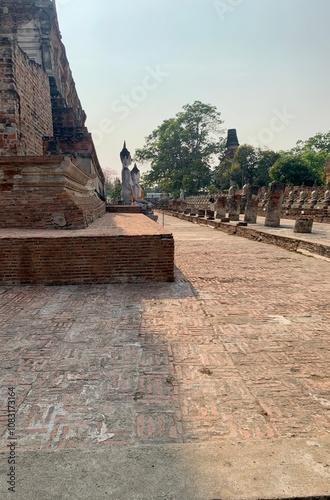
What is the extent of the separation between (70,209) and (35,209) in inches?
22.6

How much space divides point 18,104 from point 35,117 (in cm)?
169

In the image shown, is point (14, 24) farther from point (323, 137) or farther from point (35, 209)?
point (323, 137)

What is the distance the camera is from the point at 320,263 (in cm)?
703

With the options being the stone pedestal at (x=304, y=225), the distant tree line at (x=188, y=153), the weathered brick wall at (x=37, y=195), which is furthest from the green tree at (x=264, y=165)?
the weathered brick wall at (x=37, y=195)

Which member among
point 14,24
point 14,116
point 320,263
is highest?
point 14,24

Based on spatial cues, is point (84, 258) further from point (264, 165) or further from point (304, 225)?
point (264, 165)

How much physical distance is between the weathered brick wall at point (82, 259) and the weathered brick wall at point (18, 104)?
5052mm

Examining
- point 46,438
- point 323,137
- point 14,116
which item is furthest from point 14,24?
point 323,137

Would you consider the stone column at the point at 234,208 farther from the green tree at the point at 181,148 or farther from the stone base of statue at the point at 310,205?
the green tree at the point at 181,148

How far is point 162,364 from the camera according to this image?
2.51 metres

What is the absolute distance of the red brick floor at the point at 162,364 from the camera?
184 cm

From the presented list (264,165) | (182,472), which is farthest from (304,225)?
(264,165)

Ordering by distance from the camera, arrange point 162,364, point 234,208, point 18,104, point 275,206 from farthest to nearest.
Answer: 1. point 234,208
2. point 275,206
3. point 18,104
4. point 162,364

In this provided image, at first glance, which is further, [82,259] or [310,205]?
[310,205]
